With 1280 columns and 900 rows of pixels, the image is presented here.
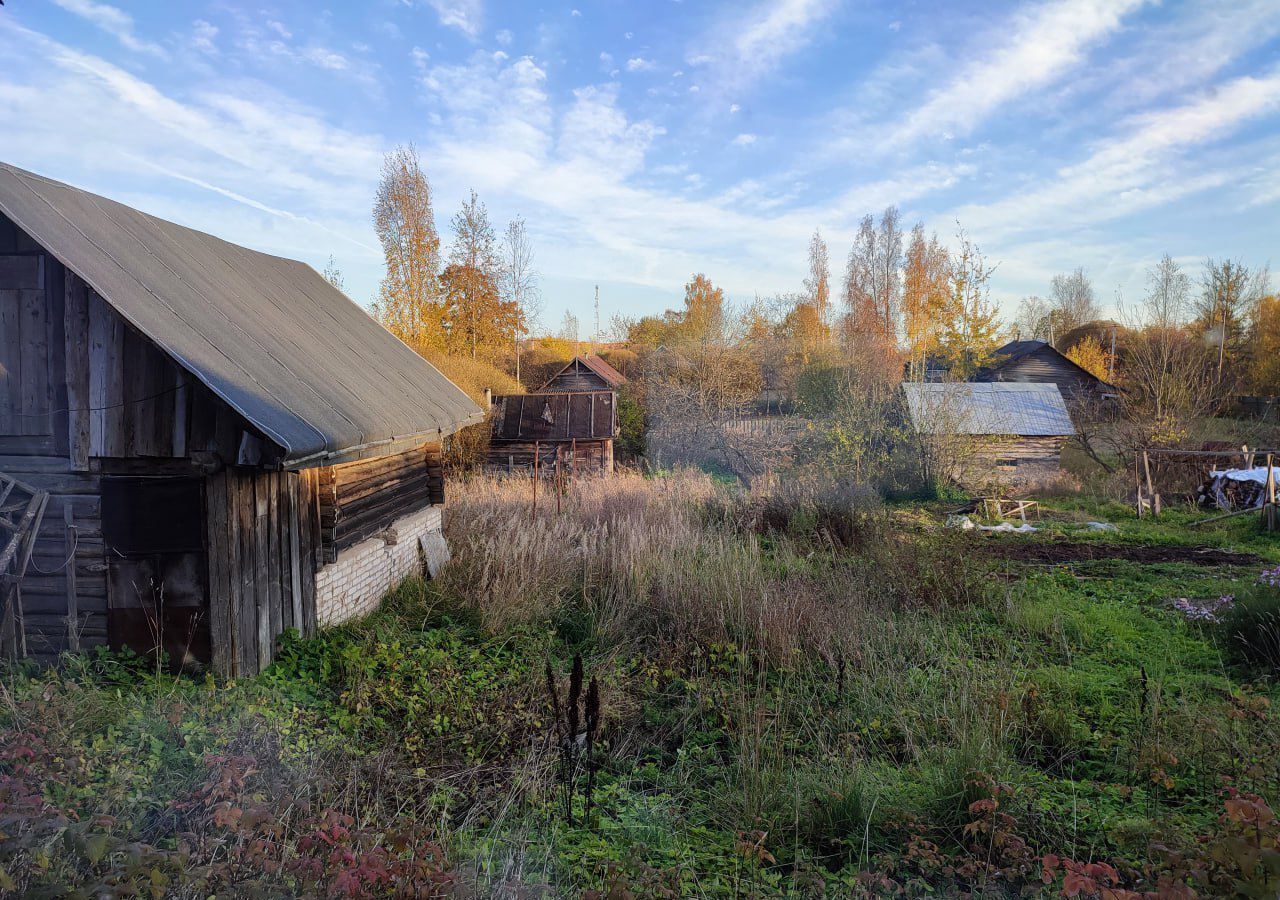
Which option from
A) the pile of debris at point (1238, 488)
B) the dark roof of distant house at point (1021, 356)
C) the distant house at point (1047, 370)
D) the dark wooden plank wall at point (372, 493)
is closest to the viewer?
the dark wooden plank wall at point (372, 493)

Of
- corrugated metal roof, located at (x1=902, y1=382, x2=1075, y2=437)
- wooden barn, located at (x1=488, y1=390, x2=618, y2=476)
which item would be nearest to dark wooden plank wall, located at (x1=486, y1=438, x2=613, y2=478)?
wooden barn, located at (x1=488, y1=390, x2=618, y2=476)

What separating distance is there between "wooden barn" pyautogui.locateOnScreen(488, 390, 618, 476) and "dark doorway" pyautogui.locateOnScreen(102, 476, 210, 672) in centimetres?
1662

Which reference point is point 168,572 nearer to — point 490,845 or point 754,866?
point 490,845

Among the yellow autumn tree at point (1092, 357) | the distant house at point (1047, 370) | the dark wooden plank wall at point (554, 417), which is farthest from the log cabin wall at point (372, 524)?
the yellow autumn tree at point (1092, 357)

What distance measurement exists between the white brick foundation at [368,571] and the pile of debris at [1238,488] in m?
17.0

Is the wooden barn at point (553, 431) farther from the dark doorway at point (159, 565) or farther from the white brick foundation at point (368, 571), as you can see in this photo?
the dark doorway at point (159, 565)

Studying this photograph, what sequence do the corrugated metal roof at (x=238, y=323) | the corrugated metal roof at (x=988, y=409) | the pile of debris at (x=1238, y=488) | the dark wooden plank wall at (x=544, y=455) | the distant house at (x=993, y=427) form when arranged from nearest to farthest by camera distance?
1. the corrugated metal roof at (x=238, y=323)
2. the pile of debris at (x=1238, y=488)
3. the distant house at (x=993, y=427)
4. the corrugated metal roof at (x=988, y=409)
5. the dark wooden plank wall at (x=544, y=455)

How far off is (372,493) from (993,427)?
19.7m

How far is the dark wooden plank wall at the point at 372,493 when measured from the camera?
725 centimetres

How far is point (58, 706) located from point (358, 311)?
305 inches

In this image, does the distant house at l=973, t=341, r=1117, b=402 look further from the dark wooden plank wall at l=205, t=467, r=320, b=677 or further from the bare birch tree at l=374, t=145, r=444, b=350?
the dark wooden plank wall at l=205, t=467, r=320, b=677

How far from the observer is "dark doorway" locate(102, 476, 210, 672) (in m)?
5.88

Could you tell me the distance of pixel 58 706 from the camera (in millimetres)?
4676

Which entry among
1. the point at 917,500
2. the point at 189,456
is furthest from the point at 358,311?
the point at 917,500
